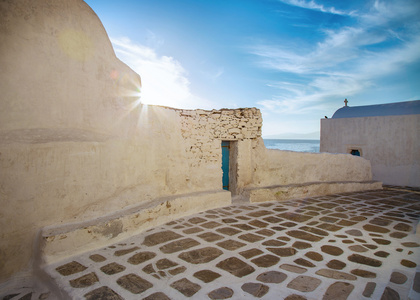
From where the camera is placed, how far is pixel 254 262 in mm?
3318

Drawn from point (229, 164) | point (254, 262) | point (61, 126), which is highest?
point (61, 126)

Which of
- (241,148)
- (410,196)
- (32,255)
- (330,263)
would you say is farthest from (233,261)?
(410,196)

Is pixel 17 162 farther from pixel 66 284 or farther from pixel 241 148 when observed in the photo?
pixel 241 148

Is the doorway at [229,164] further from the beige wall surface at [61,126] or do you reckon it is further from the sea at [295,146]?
the sea at [295,146]

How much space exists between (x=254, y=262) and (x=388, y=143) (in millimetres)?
11306

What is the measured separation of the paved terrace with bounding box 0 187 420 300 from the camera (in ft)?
8.76

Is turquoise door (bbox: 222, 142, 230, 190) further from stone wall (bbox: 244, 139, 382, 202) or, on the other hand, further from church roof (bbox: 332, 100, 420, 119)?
church roof (bbox: 332, 100, 420, 119)

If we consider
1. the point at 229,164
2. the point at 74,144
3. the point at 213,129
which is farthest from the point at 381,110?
the point at 74,144

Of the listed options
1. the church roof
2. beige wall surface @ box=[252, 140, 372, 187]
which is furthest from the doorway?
the church roof

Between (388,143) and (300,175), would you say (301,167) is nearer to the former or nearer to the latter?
(300,175)

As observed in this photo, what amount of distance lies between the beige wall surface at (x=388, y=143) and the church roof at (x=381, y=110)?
1.45m

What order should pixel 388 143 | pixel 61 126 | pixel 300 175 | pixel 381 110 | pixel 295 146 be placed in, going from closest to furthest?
pixel 61 126
pixel 300 175
pixel 388 143
pixel 381 110
pixel 295 146

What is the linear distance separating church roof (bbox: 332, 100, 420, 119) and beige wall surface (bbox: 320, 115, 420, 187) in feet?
4.76

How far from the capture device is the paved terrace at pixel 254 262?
2.67 m
